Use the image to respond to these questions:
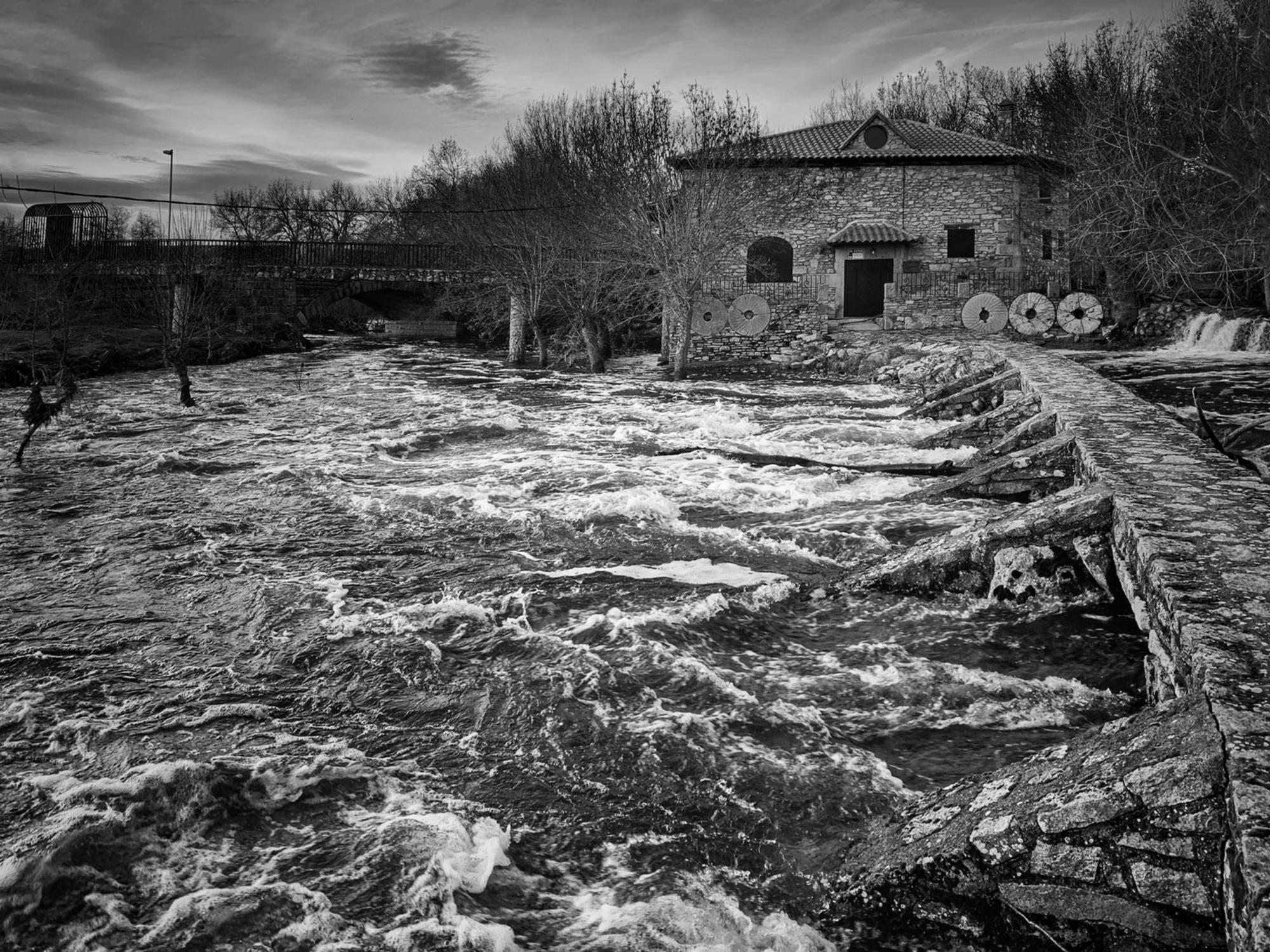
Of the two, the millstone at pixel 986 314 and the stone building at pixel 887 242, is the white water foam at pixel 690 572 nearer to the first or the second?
the stone building at pixel 887 242

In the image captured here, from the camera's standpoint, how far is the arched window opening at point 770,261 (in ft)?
87.3

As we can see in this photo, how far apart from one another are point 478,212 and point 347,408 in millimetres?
11194

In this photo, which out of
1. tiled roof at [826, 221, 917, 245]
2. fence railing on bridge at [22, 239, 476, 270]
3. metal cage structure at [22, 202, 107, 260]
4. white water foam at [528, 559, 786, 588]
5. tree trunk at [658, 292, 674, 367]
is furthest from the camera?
metal cage structure at [22, 202, 107, 260]

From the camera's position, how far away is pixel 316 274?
3741 cm

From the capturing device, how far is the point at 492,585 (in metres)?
6.56

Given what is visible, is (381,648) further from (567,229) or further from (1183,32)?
(567,229)

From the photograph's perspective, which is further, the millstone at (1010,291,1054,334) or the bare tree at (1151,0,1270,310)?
the millstone at (1010,291,1054,334)

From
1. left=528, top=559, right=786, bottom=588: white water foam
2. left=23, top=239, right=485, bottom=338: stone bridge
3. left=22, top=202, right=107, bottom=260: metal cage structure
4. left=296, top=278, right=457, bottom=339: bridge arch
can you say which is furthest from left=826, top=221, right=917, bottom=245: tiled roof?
left=22, top=202, right=107, bottom=260: metal cage structure

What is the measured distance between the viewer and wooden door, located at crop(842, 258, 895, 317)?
26.7m

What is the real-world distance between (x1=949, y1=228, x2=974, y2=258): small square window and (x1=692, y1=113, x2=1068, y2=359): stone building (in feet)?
0.11

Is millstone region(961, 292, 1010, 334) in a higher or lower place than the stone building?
lower

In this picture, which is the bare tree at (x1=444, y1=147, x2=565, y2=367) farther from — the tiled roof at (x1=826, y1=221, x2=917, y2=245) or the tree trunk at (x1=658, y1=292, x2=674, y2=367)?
the tiled roof at (x1=826, y1=221, x2=917, y2=245)

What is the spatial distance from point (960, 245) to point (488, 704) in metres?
25.1

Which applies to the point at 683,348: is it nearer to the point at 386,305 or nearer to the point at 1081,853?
the point at 1081,853
